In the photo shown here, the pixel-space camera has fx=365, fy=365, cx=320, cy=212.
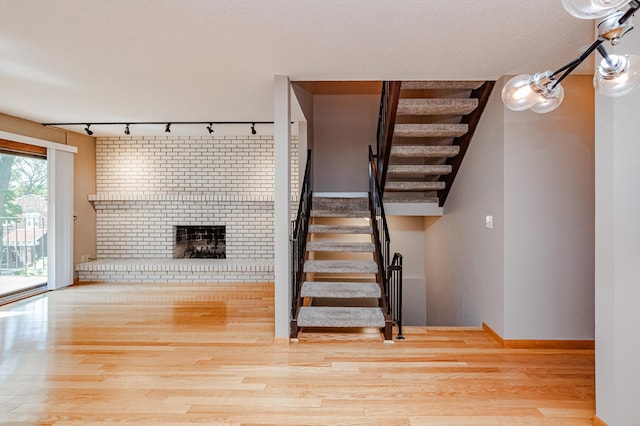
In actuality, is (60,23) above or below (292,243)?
above

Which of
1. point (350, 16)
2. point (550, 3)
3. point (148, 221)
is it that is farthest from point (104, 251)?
point (550, 3)

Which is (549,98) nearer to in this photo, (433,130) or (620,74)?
(620,74)

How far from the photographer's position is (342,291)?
382 cm

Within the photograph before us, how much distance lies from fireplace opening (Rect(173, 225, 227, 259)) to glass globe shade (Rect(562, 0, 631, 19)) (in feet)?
20.7

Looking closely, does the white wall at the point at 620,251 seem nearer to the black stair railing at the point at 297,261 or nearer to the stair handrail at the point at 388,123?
the stair handrail at the point at 388,123

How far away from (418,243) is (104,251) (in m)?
5.73

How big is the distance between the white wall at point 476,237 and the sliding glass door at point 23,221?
19.6 ft

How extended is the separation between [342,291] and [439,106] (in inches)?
86.6

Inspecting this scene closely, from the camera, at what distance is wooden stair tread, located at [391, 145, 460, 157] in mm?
4262

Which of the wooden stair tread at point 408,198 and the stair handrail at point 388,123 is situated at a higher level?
the stair handrail at point 388,123

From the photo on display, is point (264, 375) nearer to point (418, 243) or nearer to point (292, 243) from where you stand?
point (292, 243)

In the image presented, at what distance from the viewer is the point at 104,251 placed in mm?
6707

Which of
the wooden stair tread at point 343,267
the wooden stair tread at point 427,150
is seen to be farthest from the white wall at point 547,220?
the wooden stair tread at point 343,267

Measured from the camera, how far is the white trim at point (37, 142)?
15.9ft
